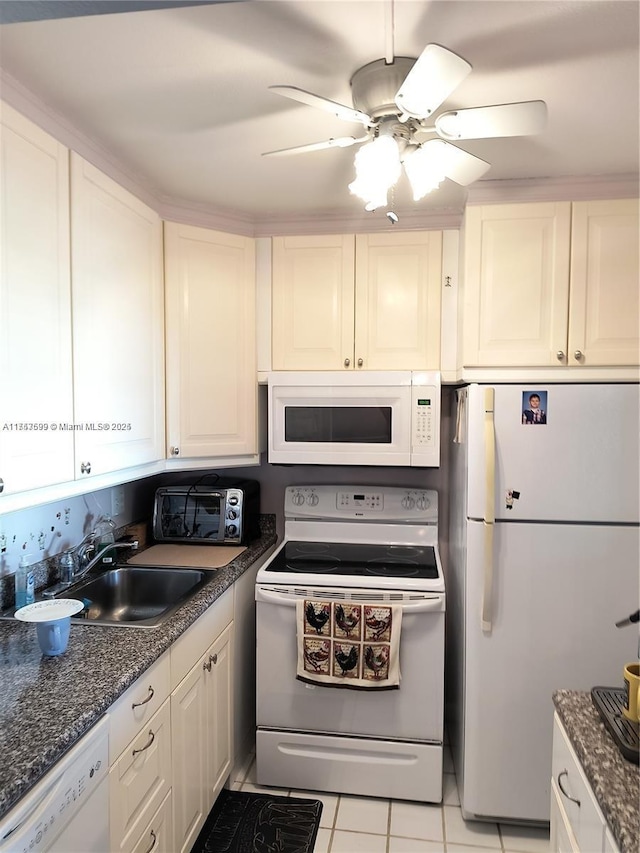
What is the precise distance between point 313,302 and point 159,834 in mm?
2000

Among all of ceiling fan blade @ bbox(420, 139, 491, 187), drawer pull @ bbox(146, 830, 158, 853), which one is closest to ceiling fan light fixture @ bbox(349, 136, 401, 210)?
ceiling fan blade @ bbox(420, 139, 491, 187)

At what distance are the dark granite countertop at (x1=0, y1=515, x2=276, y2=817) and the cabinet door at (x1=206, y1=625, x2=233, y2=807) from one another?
300 mm

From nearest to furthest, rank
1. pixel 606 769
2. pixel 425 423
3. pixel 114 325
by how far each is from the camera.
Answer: pixel 606 769, pixel 114 325, pixel 425 423

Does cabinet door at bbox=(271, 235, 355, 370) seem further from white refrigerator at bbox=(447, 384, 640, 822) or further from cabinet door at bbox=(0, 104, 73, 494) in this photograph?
cabinet door at bbox=(0, 104, 73, 494)

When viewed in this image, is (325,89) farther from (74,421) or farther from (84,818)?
(84,818)

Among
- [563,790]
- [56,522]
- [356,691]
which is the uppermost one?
[56,522]

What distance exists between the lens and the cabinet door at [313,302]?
2398 millimetres

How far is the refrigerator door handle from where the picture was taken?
6.44 ft

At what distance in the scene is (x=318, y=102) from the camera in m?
1.21

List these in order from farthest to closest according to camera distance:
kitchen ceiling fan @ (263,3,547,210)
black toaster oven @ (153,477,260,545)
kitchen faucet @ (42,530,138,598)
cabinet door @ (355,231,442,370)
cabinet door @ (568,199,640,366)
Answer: black toaster oven @ (153,477,260,545)
cabinet door @ (355,231,442,370)
cabinet door @ (568,199,640,366)
kitchen faucet @ (42,530,138,598)
kitchen ceiling fan @ (263,3,547,210)

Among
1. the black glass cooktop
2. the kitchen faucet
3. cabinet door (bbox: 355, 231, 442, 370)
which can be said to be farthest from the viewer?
cabinet door (bbox: 355, 231, 442, 370)

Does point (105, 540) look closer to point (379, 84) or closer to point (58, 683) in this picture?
point (58, 683)

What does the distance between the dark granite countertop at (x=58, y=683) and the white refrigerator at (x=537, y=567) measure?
108 cm

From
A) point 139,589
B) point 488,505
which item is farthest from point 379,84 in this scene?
point 139,589
